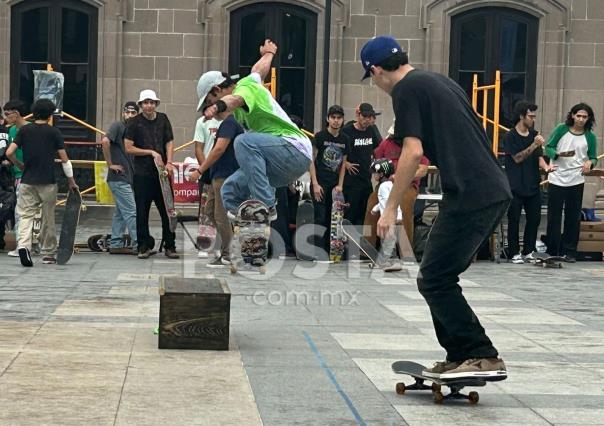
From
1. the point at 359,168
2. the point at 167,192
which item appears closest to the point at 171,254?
the point at 167,192

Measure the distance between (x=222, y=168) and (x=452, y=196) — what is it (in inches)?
266

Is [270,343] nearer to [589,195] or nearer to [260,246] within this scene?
[260,246]

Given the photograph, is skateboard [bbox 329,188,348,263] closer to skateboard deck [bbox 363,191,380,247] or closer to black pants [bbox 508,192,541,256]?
skateboard deck [bbox 363,191,380,247]

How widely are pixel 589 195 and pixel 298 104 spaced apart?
6827 mm

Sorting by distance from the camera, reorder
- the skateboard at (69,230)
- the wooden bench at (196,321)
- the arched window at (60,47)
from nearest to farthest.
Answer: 1. the wooden bench at (196,321)
2. the skateboard at (69,230)
3. the arched window at (60,47)

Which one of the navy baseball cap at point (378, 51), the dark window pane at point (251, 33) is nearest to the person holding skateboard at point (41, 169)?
the navy baseball cap at point (378, 51)

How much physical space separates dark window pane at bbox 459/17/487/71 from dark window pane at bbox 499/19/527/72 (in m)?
0.34

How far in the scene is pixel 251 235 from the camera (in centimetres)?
1140

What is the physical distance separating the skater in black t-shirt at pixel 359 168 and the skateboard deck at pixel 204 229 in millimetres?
1594

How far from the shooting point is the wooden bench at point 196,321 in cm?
753

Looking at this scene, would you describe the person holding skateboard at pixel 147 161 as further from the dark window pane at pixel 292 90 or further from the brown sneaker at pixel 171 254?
the dark window pane at pixel 292 90

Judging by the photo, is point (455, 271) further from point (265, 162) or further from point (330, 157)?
point (330, 157)

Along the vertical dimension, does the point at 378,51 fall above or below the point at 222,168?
above

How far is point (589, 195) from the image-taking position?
55.3 ft
